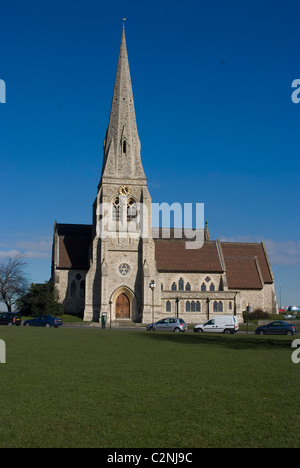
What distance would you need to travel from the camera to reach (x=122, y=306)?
5778 cm

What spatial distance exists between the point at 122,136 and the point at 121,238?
12378mm

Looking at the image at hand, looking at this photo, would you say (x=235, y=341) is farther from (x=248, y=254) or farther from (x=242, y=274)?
(x=248, y=254)

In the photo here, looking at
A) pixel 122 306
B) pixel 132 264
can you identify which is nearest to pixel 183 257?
pixel 132 264

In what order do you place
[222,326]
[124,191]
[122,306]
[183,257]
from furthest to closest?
[183,257] < [124,191] < [122,306] < [222,326]

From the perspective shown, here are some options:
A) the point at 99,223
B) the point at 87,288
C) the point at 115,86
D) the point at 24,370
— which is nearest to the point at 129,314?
the point at 87,288

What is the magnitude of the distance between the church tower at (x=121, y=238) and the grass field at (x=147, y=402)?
3708cm

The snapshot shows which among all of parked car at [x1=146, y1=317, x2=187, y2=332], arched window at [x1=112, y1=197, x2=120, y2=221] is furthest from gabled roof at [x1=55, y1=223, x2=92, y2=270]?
parked car at [x1=146, y1=317, x2=187, y2=332]

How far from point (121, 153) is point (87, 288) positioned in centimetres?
1659

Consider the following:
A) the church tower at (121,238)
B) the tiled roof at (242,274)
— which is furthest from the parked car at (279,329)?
the tiled roof at (242,274)

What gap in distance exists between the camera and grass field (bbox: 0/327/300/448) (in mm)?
8609

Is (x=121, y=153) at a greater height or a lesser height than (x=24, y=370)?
greater

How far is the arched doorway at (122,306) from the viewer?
2266 inches

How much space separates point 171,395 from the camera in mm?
11891
